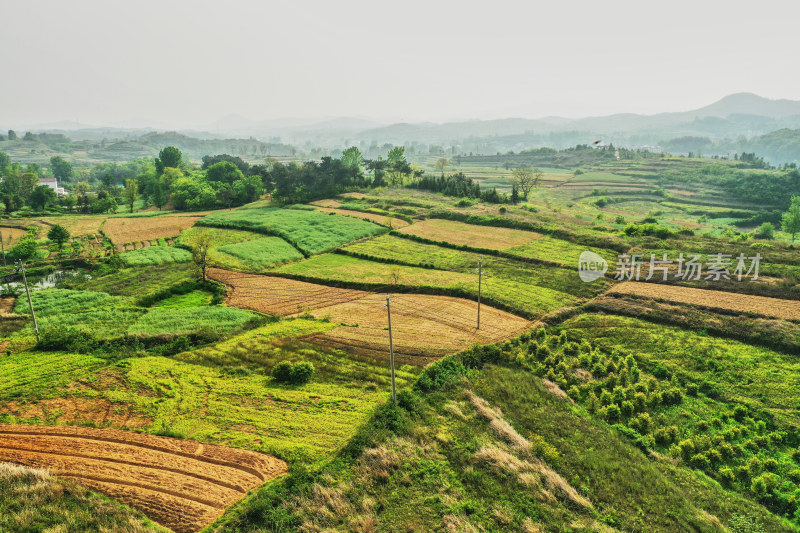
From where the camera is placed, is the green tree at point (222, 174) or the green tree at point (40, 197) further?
the green tree at point (222, 174)

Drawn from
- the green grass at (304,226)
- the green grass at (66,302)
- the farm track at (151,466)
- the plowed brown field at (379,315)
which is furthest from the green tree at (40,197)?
the farm track at (151,466)

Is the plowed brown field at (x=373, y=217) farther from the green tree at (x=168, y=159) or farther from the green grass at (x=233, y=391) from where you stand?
the green tree at (x=168, y=159)

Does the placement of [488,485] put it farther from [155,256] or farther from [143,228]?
[143,228]

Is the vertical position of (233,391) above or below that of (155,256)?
A: below

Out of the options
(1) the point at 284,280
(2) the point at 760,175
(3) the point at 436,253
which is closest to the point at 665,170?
(2) the point at 760,175

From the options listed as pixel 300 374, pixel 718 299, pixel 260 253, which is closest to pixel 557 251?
pixel 718 299
